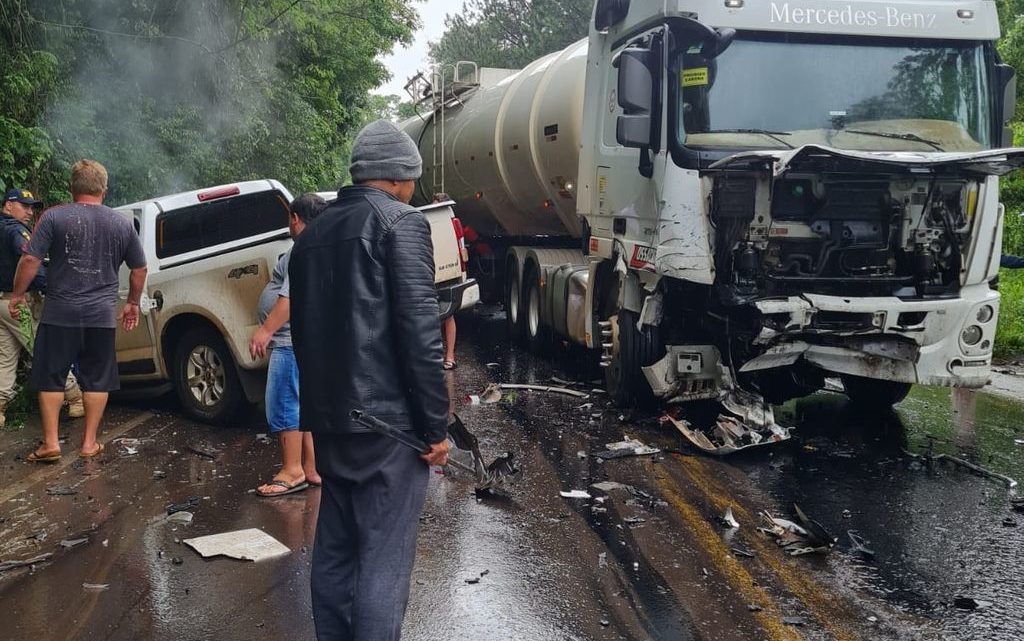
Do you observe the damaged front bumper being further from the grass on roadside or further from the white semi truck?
the grass on roadside

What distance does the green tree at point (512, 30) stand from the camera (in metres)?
37.4

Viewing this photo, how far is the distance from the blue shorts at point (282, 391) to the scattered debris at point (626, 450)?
2.20 metres

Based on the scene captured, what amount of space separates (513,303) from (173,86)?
596 cm

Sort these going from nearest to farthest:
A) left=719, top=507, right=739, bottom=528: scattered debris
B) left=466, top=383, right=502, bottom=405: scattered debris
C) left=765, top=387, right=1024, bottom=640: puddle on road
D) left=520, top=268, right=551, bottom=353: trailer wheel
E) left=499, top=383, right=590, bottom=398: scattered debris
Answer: left=765, top=387, right=1024, bottom=640: puddle on road, left=719, top=507, right=739, bottom=528: scattered debris, left=466, top=383, right=502, bottom=405: scattered debris, left=499, top=383, right=590, bottom=398: scattered debris, left=520, top=268, right=551, bottom=353: trailer wheel

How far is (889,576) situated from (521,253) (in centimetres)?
835

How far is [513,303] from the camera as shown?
42.4ft

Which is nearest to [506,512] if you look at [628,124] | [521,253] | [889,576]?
[889,576]

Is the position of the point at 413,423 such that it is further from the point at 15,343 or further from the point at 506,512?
the point at 15,343

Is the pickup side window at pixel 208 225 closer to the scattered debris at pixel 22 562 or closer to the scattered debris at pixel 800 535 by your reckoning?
the scattered debris at pixel 22 562

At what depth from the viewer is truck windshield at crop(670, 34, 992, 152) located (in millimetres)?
6945

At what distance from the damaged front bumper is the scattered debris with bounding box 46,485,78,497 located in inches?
176

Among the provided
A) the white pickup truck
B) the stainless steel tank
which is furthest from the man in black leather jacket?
the stainless steel tank

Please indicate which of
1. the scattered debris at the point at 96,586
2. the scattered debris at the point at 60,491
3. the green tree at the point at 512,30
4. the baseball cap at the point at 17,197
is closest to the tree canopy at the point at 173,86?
the baseball cap at the point at 17,197

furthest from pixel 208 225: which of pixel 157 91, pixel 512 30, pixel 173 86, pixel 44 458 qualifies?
pixel 512 30
